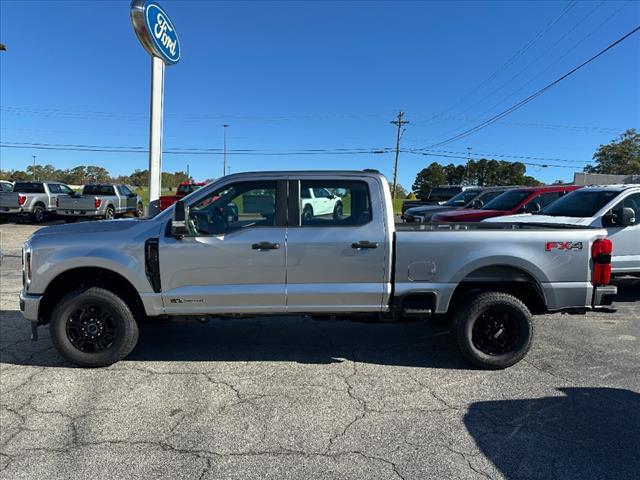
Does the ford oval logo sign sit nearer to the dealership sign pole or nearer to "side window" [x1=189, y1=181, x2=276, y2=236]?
the dealership sign pole

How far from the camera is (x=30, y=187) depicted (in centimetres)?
2144

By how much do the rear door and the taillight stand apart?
2.06 m

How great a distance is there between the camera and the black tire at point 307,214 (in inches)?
179

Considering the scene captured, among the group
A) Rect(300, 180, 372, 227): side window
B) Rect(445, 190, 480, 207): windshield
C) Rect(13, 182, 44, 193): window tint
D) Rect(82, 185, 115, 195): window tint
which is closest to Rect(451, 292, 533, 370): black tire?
Rect(300, 180, 372, 227): side window

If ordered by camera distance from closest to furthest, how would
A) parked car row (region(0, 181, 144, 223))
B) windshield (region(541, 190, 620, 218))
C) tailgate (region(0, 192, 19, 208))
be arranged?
1. windshield (region(541, 190, 620, 218))
2. tailgate (region(0, 192, 19, 208))
3. parked car row (region(0, 181, 144, 223))

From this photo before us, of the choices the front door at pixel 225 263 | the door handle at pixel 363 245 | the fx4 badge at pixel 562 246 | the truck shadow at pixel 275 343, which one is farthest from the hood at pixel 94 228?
Result: the fx4 badge at pixel 562 246

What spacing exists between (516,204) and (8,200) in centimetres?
1959

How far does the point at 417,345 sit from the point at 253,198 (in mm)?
2497

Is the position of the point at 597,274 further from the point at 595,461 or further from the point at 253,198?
the point at 253,198

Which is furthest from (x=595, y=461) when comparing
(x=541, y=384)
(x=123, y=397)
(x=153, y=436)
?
(x=123, y=397)

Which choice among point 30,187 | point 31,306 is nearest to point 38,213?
point 30,187

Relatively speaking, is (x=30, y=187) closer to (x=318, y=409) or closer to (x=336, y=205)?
(x=336, y=205)

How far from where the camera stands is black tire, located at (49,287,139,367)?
174 inches

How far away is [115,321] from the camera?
4484 mm
